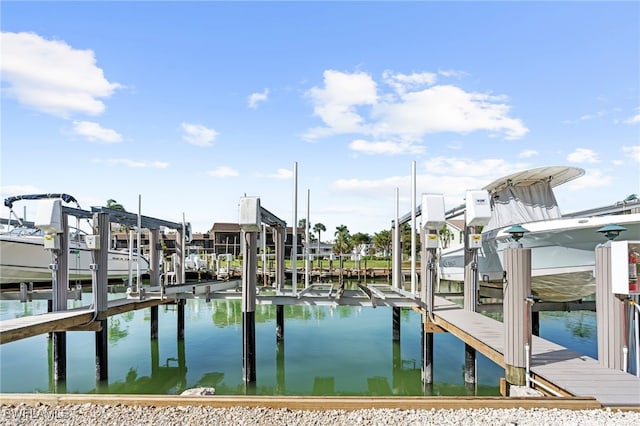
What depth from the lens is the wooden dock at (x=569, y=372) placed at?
4535 millimetres

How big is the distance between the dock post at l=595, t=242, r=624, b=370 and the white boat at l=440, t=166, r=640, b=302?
10.1 ft

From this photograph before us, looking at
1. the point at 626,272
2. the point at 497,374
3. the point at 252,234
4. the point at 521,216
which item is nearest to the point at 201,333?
the point at 252,234

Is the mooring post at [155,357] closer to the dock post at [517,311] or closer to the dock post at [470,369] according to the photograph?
the dock post at [470,369]

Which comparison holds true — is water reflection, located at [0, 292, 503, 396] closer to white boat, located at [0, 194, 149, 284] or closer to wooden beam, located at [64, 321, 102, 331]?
wooden beam, located at [64, 321, 102, 331]

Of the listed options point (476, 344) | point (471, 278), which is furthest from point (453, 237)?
point (476, 344)

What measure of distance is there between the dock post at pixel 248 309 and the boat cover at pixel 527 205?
6.83m

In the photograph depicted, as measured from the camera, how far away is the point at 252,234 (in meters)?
9.10

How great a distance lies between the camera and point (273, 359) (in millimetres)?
11898

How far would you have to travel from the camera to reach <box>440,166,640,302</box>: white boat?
31.0 feet

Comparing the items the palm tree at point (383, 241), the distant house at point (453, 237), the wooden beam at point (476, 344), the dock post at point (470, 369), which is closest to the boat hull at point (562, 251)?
the distant house at point (453, 237)

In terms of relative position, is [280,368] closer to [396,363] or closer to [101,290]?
[396,363]

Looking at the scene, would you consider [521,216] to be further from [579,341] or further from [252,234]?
[252,234]

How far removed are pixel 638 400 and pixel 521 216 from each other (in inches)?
316

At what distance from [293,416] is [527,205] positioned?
9930 millimetres
